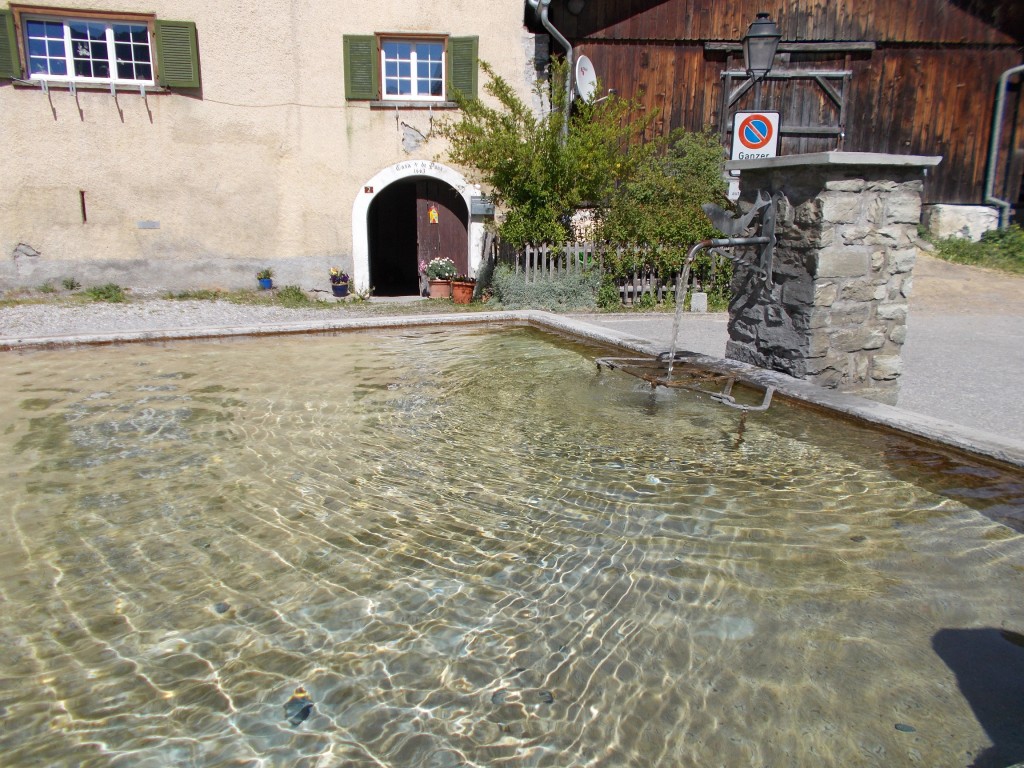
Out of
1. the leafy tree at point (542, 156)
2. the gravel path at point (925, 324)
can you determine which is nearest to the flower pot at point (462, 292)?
the gravel path at point (925, 324)

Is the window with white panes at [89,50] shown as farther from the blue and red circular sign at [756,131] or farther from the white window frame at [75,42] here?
the blue and red circular sign at [756,131]

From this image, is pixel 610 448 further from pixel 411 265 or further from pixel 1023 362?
pixel 411 265

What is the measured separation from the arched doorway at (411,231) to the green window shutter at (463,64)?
63.9 inches

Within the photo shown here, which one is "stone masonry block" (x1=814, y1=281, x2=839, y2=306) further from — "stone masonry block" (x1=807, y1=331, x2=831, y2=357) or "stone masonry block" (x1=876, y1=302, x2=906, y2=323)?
"stone masonry block" (x1=876, y1=302, x2=906, y2=323)

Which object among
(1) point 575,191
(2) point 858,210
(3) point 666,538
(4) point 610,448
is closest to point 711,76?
(1) point 575,191

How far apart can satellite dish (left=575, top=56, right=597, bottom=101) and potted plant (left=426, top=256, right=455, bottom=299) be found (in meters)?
3.48

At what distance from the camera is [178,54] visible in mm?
10875

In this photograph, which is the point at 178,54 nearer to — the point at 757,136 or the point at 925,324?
the point at 757,136

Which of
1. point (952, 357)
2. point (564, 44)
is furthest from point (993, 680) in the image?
point (564, 44)

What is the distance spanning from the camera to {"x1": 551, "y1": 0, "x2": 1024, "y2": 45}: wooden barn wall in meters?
12.8

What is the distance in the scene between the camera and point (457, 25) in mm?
11617

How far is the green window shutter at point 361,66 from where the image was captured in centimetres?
1142

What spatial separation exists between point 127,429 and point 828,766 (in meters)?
4.08

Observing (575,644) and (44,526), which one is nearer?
(575,644)
